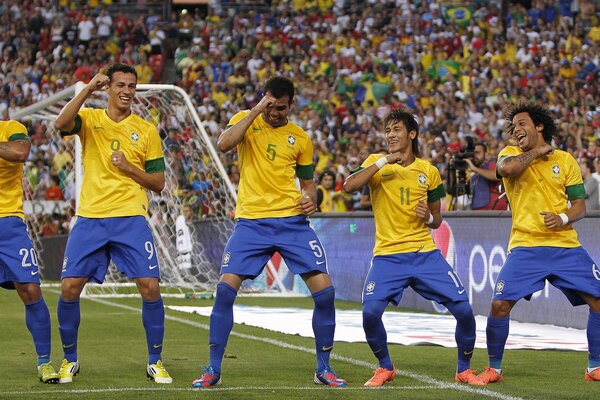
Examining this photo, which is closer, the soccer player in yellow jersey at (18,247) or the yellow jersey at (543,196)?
the soccer player in yellow jersey at (18,247)

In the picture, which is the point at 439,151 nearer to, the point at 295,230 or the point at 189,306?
the point at 189,306

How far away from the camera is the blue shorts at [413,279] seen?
8695mm

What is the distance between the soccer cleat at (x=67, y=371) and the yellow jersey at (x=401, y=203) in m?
2.29

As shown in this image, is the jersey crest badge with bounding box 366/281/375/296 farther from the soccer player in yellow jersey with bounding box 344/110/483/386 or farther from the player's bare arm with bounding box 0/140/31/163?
the player's bare arm with bounding box 0/140/31/163

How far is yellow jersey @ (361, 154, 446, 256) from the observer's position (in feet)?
29.0

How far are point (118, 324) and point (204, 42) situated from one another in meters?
19.5

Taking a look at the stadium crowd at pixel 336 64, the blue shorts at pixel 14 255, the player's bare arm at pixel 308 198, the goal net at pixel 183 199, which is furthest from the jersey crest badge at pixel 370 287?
the stadium crowd at pixel 336 64

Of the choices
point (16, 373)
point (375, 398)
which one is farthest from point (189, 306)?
point (375, 398)

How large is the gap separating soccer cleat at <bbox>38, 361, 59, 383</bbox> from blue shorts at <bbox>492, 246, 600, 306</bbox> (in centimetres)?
315

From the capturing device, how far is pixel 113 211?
8734 mm

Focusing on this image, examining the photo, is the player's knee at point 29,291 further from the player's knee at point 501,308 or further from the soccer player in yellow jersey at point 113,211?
the player's knee at point 501,308

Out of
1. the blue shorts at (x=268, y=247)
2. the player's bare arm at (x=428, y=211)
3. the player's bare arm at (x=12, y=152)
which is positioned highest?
the player's bare arm at (x=12, y=152)

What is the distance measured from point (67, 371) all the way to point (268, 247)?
166 centimetres

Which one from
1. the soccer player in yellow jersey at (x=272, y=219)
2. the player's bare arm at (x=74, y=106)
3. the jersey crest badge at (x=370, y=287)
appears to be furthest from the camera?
the jersey crest badge at (x=370, y=287)
